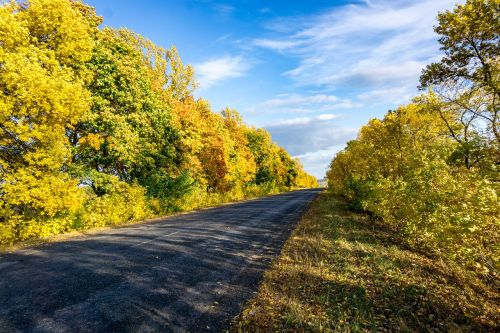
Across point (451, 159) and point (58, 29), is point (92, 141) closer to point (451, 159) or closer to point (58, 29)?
point (58, 29)

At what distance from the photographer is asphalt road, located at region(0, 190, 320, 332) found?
5016 millimetres

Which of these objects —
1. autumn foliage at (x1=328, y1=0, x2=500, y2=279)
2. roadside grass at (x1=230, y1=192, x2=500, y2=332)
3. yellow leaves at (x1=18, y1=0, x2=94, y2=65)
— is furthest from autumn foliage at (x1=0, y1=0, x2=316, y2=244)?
autumn foliage at (x1=328, y1=0, x2=500, y2=279)

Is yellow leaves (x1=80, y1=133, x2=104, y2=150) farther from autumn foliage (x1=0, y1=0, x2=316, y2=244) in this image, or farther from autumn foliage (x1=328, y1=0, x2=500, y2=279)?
autumn foliage (x1=328, y1=0, x2=500, y2=279)

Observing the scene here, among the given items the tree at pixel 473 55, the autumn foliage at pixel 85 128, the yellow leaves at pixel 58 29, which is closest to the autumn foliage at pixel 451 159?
the tree at pixel 473 55

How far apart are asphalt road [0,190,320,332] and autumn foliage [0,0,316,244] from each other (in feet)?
8.56

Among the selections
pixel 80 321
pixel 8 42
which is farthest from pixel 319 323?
pixel 8 42

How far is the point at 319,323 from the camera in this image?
199 inches

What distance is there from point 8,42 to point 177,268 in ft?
38.6

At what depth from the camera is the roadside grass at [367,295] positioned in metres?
5.09

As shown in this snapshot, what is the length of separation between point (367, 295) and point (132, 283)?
5.36 meters

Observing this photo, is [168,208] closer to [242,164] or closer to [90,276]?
[90,276]

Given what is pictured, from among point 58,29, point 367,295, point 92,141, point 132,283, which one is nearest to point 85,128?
point 92,141

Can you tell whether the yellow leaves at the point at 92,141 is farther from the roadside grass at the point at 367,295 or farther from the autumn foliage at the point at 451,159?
the autumn foliage at the point at 451,159

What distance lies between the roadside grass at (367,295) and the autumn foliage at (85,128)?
10.7 m
